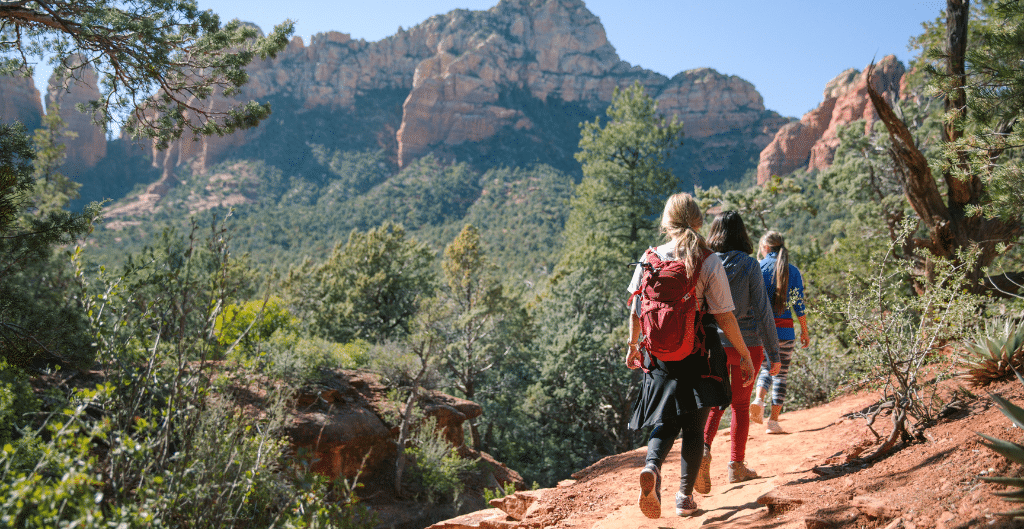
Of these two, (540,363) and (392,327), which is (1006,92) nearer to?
(540,363)

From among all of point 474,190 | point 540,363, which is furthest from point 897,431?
point 474,190

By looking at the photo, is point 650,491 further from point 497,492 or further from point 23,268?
point 497,492

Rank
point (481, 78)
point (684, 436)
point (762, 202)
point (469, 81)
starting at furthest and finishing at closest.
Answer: point (481, 78) → point (469, 81) → point (762, 202) → point (684, 436)

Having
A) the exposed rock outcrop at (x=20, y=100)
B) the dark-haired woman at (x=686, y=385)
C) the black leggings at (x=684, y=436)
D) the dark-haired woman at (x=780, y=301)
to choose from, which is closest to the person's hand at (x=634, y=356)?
the dark-haired woman at (x=686, y=385)

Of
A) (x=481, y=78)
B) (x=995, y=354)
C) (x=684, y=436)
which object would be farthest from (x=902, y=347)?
(x=481, y=78)

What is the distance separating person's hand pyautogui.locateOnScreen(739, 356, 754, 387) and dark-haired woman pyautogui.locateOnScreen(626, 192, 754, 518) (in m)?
0.07

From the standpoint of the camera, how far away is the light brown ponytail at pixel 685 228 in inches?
104

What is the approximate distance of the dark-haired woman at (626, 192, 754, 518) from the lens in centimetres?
258

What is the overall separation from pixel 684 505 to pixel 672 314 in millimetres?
1084

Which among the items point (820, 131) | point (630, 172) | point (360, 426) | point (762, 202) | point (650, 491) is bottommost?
point (360, 426)

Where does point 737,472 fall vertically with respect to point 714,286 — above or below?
below

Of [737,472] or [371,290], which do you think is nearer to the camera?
[737,472]

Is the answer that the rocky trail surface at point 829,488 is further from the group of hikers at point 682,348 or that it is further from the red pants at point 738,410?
the group of hikers at point 682,348

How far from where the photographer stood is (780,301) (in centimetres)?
391
